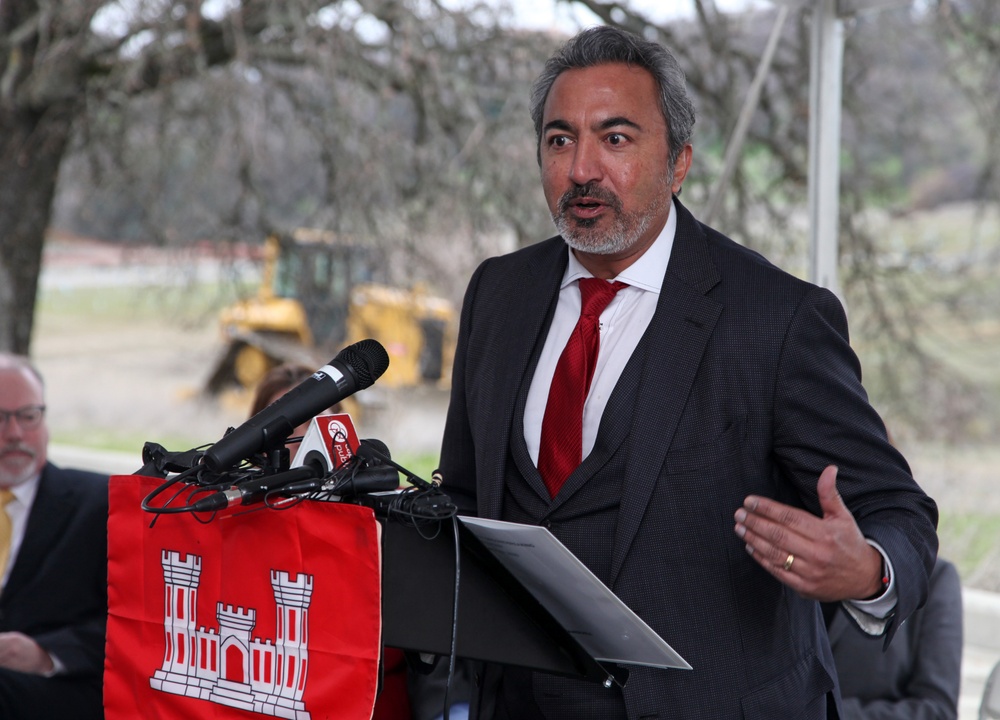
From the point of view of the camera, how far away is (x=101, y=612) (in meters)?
3.16

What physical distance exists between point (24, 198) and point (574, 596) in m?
4.83

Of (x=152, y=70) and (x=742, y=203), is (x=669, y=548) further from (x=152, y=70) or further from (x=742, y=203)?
(x=152, y=70)

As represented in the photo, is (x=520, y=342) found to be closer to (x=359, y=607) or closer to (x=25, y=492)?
(x=359, y=607)

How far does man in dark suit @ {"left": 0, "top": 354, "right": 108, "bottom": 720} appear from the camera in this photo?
2988 millimetres

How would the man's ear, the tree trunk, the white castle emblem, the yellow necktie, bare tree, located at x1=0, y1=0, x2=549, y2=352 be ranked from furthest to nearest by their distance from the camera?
the tree trunk → bare tree, located at x1=0, y1=0, x2=549, y2=352 → the yellow necktie → the man's ear → the white castle emblem

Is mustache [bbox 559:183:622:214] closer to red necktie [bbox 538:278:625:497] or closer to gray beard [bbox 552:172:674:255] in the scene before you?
gray beard [bbox 552:172:674:255]

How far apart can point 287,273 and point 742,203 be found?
2.40m

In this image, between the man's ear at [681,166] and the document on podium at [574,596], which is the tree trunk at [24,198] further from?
the document on podium at [574,596]

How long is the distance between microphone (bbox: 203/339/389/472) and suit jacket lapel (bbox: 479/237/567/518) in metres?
0.31

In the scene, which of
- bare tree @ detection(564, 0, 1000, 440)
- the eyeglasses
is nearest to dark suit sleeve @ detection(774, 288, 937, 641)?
the eyeglasses

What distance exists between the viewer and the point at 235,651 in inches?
60.8

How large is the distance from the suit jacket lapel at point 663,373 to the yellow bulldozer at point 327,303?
3.18 m

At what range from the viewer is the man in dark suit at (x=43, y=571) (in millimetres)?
2988

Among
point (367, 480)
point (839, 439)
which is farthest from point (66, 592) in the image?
point (839, 439)
